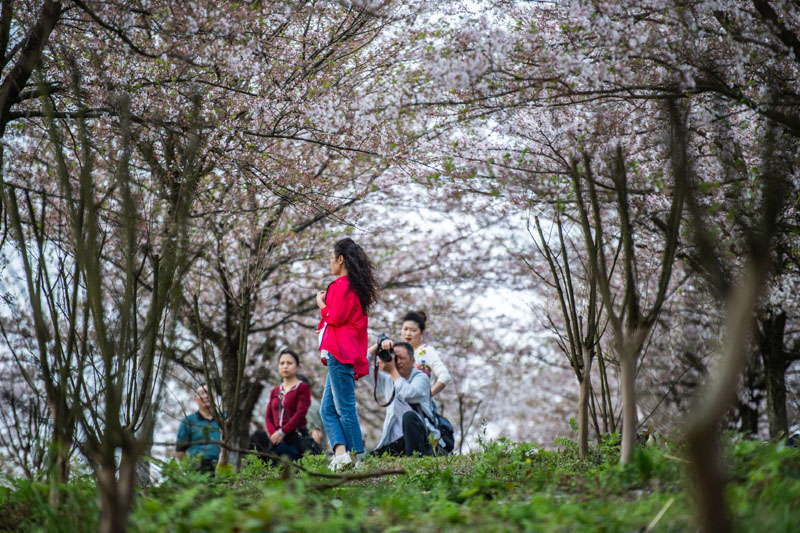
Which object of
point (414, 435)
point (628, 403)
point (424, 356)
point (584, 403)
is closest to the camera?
point (628, 403)

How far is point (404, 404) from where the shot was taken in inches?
271

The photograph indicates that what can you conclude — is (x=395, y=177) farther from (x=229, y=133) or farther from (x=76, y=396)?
(x=76, y=396)

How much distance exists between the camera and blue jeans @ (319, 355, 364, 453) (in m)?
5.88

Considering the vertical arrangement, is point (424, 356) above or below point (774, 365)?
above

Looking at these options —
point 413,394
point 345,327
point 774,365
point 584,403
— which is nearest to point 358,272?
point 345,327

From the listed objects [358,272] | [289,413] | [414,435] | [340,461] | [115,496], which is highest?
[358,272]

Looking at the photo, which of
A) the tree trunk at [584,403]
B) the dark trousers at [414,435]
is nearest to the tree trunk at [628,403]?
the tree trunk at [584,403]

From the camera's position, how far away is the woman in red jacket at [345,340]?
5.88 metres

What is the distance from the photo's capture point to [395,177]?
29.0 feet

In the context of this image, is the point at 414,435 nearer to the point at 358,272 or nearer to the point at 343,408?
the point at 343,408

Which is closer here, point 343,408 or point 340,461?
point 340,461

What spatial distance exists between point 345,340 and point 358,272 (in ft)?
2.01

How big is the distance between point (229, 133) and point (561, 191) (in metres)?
3.15

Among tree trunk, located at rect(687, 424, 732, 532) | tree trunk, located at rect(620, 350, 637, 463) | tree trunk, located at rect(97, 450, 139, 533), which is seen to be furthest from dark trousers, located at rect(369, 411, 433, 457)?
tree trunk, located at rect(687, 424, 732, 532)
